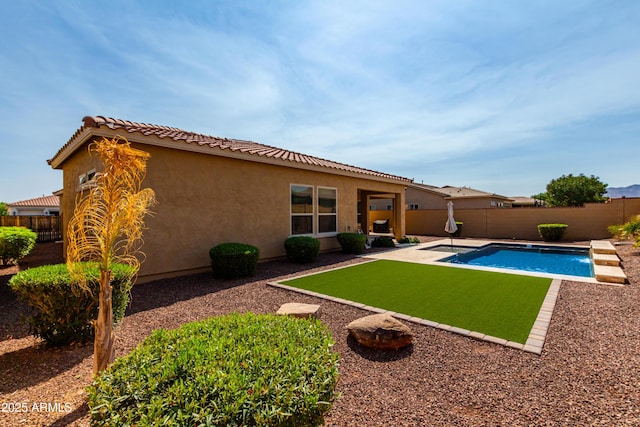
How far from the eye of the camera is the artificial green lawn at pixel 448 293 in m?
5.12

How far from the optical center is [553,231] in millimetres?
18297

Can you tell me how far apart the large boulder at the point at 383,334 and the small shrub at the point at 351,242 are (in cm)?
842

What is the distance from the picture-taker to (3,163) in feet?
60.2

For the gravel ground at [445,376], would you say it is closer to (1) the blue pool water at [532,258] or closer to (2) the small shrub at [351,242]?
(1) the blue pool water at [532,258]

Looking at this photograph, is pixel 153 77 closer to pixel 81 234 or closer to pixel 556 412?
pixel 81 234

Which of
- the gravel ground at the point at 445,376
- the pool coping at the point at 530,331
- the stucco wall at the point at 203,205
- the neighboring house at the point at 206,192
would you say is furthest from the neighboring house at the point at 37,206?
the pool coping at the point at 530,331

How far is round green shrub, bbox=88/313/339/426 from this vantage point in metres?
1.67

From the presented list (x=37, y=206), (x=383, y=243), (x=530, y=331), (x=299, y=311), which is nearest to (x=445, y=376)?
(x=530, y=331)

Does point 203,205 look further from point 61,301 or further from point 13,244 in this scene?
point 13,244

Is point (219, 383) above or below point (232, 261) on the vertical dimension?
above

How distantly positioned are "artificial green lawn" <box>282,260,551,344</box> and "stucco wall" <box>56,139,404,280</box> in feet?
9.61

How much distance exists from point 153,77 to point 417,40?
899 cm

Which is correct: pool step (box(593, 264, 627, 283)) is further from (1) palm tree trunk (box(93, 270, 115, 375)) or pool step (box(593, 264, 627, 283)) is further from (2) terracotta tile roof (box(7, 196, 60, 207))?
(2) terracotta tile roof (box(7, 196, 60, 207))

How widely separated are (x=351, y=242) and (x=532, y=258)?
8.71 meters
